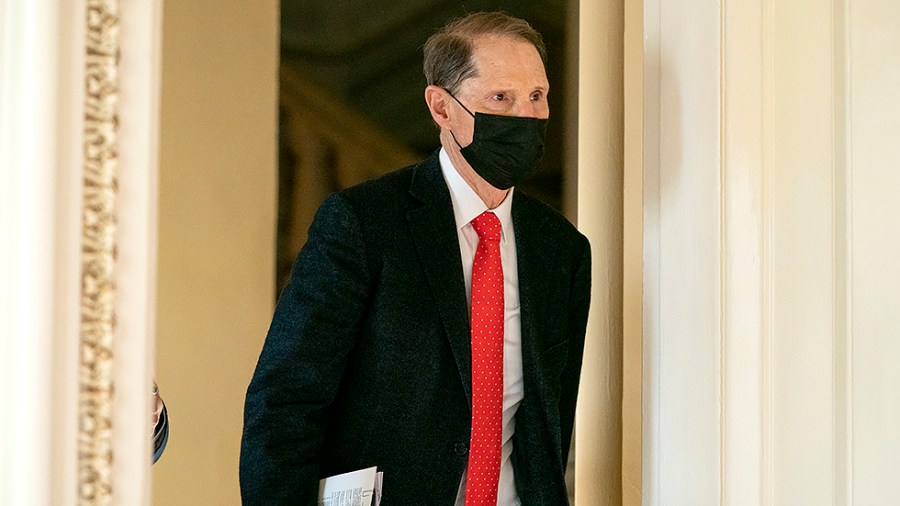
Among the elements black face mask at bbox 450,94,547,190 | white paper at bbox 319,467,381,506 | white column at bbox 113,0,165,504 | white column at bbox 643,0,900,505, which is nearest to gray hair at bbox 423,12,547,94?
black face mask at bbox 450,94,547,190

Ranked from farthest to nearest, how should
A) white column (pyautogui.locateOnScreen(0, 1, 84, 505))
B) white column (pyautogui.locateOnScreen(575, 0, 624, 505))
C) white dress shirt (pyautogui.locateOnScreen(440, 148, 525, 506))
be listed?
white column (pyautogui.locateOnScreen(575, 0, 624, 505)) < white dress shirt (pyautogui.locateOnScreen(440, 148, 525, 506)) < white column (pyautogui.locateOnScreen(0, 1, 84, 505))

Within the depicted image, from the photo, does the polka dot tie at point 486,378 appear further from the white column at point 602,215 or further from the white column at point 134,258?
the white column at point 134,258

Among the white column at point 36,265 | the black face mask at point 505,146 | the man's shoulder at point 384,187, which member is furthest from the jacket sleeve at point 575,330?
the white column at point 36,265

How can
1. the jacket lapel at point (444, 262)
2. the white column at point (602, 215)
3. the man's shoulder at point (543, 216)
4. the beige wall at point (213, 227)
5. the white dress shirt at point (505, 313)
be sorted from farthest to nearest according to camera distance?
the beige wall at point (213, 227), the white column at point (602, 215), the man's shoulder at point (543, 216), the white dress shirt at point (505, 313), the jacket lapel at point (444, 262)

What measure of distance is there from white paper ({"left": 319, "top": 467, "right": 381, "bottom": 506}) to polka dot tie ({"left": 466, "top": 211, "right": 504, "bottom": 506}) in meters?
0.22

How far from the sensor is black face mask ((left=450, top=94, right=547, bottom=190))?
2225 millimetres

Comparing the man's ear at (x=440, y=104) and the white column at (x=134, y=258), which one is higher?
the man's ear at (x=440, y=104)

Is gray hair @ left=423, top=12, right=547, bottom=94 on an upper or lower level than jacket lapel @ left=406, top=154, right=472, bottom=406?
upper

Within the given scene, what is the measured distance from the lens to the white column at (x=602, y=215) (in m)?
2.63

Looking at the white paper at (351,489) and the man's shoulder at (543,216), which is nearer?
the white paper at (351,489)

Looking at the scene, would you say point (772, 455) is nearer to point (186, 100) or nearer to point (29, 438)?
point (29, 438)

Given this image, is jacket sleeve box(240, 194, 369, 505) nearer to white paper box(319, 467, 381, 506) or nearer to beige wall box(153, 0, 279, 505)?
white paper box(319, 467, 381, 506)

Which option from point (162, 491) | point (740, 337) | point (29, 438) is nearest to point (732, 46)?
point (740, 337)

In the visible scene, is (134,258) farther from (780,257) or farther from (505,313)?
(780,257)
